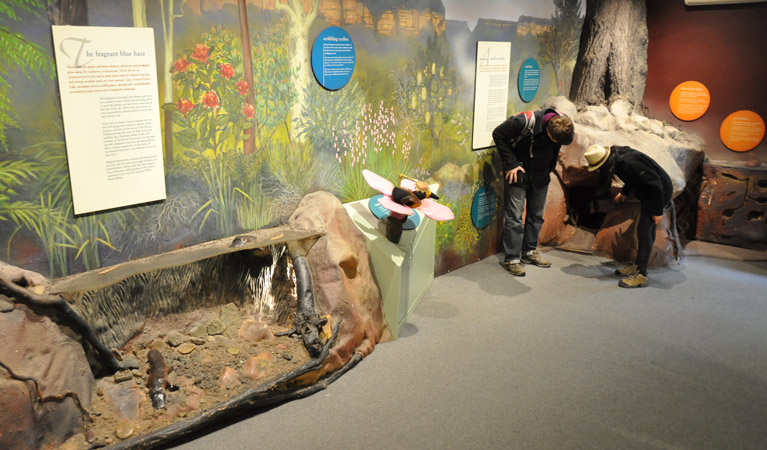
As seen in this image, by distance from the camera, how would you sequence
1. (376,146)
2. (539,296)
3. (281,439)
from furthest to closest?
(539,296) → (376,146) → (281,439)

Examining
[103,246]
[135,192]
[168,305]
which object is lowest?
[168,305]

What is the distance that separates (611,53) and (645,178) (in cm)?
214

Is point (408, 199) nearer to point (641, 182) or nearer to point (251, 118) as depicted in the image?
point (251, 118)

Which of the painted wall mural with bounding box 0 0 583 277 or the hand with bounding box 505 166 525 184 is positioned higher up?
the painted wall mural with bounding box 0 0 583 277

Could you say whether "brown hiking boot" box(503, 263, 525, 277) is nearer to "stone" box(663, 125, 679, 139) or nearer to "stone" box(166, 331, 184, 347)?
"stone" box(663, 125, 679, 139)

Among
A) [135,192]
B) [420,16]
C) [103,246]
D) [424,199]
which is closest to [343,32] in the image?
[420,16]

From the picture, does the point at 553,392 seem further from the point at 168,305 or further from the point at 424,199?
the point at 168,305

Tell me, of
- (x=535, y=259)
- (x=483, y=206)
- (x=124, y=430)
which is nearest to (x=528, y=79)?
(x=483, y=206)

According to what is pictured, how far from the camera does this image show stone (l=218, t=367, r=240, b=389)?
2754mm

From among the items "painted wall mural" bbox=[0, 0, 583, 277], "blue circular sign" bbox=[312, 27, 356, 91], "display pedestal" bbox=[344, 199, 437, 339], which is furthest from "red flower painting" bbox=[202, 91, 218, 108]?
"display pedestal" bbox=[344, 199, 437, 339]

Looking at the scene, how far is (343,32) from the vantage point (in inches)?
145

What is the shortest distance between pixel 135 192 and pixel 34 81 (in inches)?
26.7

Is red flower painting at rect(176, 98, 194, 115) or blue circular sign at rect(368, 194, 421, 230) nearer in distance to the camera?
red flower painting at rect(176, 98, 194, 115)

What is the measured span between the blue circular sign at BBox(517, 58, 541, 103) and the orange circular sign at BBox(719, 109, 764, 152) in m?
2.05
